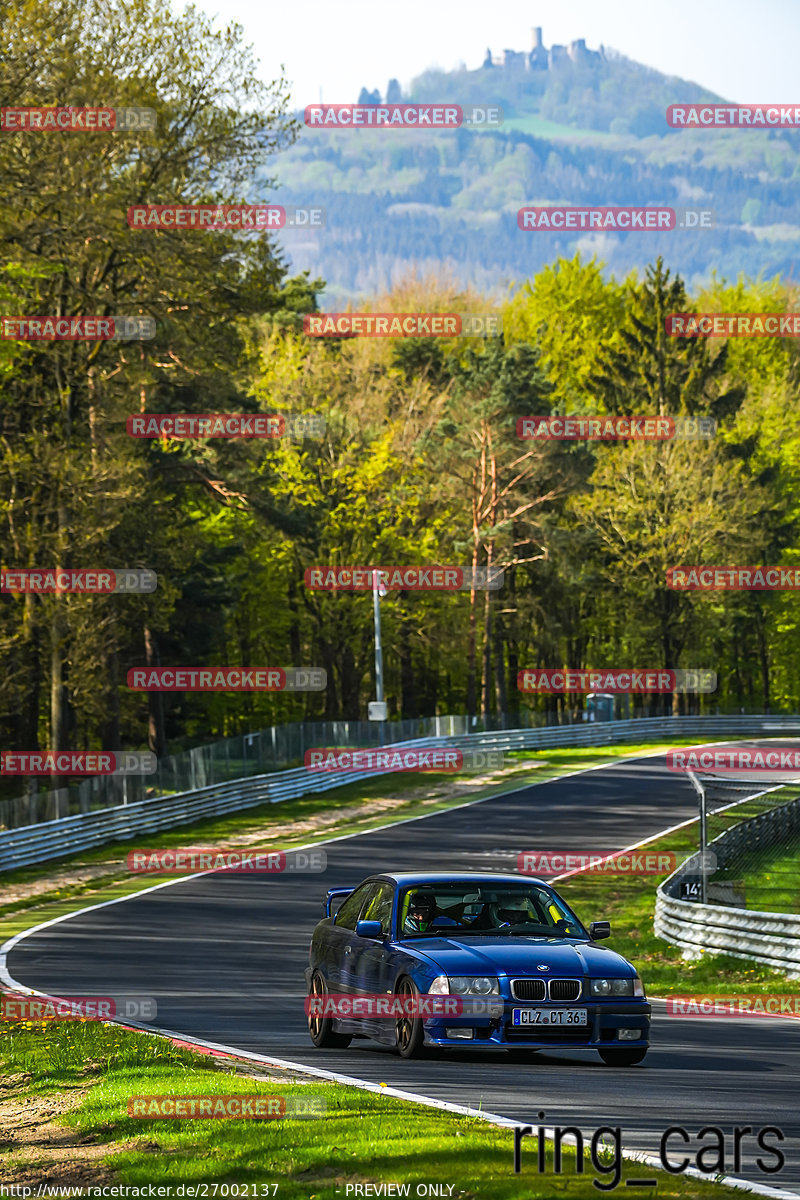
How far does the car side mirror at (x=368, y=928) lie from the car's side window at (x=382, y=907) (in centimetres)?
8

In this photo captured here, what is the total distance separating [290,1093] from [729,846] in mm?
17275

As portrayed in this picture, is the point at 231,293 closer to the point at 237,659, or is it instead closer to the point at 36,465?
the point at 36,465

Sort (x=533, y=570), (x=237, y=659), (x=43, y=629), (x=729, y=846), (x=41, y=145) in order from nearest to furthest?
1. (x=729, y=846)
2. (x=41, y=145)
3. (x=43, y=629)
4. (x=533, y=570)
5. (x=237, y=659)

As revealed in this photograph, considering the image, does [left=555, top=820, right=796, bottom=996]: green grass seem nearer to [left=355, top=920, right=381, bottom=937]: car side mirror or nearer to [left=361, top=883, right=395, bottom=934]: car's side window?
[left=361, top=883, right=395, bottom=934]: car's side window

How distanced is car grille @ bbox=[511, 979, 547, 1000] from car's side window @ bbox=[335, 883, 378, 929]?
226cm

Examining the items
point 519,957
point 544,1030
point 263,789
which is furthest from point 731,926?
point 263,789

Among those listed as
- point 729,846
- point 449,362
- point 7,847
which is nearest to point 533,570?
point 449,362

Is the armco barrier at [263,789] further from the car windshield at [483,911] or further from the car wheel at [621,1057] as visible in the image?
the car wheel at [621,1057]

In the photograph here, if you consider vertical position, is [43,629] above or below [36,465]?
below

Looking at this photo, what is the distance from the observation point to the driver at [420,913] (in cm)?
1183

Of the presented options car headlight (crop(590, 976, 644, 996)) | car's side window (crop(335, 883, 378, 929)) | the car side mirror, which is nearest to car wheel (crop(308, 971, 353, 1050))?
car's side window (crop(335, 883, 378, 929))

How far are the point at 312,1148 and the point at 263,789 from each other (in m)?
36.7

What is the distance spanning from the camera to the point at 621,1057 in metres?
11.2

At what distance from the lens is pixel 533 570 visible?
7388 centimetres
